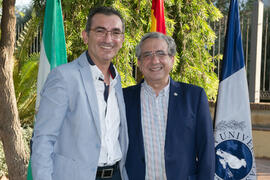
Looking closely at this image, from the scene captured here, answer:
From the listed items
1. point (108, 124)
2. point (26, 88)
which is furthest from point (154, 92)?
point (26, 88)

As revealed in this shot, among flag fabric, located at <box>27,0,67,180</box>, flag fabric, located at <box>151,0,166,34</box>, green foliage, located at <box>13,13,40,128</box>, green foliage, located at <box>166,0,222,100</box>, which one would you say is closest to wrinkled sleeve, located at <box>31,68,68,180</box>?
flag fabric, located at <box>27,0,67,180</box>

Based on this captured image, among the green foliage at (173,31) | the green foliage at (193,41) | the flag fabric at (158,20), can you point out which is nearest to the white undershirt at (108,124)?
the flag fabric at (158,20)

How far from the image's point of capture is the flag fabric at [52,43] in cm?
334

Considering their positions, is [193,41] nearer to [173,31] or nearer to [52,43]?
[173,31]

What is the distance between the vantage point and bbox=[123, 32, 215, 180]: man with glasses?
2.23m

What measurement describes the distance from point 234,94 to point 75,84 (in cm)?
193

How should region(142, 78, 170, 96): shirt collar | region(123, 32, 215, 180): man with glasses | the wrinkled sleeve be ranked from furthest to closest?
region(142, 78, 170, 96): shirt collar, region(123, 32, 215, 180): man with glasses, the wrinkled sleeve

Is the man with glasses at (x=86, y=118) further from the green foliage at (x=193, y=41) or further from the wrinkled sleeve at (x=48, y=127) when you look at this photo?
the green foliage at (x=193, y=41)

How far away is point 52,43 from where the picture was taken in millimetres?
3354

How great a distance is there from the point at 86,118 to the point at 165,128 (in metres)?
0.66

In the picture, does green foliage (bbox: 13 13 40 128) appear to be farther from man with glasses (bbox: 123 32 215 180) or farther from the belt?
the belt

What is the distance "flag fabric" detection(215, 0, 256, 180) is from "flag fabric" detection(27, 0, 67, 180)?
5.77ft

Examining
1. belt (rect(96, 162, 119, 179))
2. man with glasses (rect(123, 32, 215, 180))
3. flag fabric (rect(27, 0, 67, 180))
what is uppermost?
flag fabric (rect(27, 0, 67, 180))

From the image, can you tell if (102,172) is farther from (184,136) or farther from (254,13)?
(254,13)
